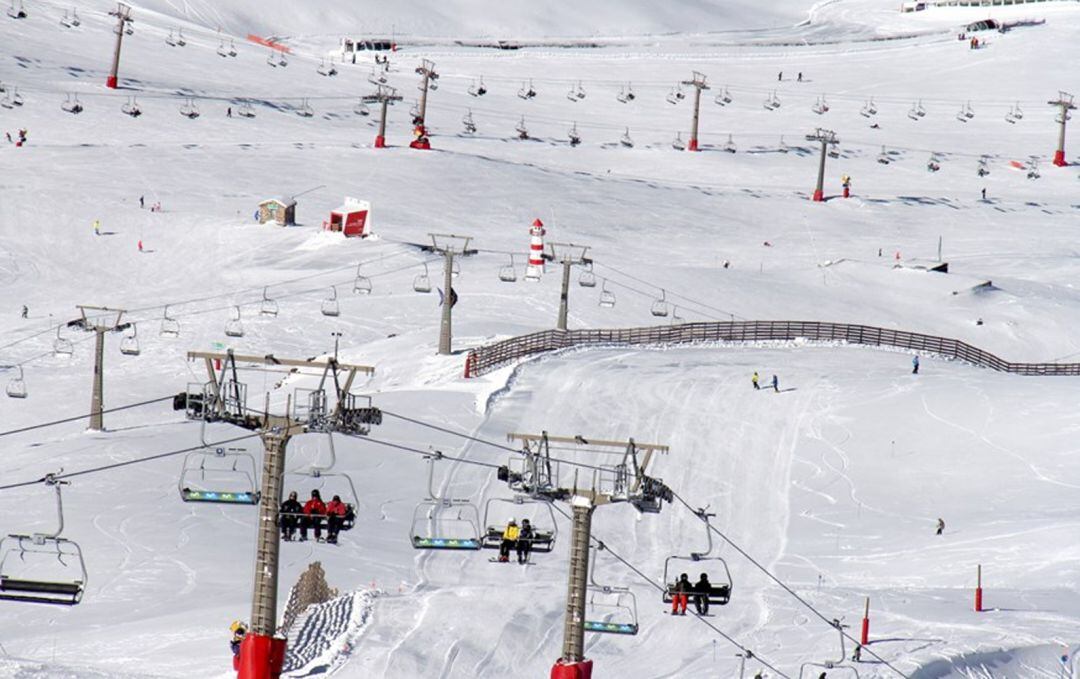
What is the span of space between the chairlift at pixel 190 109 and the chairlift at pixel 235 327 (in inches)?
1102

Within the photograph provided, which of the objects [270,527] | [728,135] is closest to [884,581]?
[270,527]

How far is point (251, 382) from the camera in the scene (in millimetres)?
64312

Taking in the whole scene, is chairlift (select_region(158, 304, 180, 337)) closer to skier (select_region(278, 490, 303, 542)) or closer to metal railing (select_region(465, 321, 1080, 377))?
metal railing (select_region(465, 321, 1080, 377))

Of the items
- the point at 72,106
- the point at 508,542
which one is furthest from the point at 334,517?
the point at 72,106

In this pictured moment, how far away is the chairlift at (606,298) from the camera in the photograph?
7275 centimetres

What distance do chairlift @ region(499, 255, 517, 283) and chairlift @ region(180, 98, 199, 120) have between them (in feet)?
79.5

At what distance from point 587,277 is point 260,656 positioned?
5296 cm

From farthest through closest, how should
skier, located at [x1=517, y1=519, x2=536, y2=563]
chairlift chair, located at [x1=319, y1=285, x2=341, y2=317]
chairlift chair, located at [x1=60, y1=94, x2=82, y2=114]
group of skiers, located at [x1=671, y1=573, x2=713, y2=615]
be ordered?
chairlift chair, located at [x1=60, y1=94, x2=82, y2=114] → chairlift chair, located at [x1=319, y1=285, x2=341, y2=317] → group of skiers, located at [x1=671, y1=573, x2=713, y2=615] → skier, located at [x1=517, y1=519, x2=536, y2=563]

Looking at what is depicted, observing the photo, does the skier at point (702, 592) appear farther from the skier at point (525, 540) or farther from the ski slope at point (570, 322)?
the ski slope at point (570, 322)

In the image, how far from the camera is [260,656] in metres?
24.3

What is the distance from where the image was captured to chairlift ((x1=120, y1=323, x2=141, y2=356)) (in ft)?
201

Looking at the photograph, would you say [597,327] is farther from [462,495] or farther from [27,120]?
[27,120]

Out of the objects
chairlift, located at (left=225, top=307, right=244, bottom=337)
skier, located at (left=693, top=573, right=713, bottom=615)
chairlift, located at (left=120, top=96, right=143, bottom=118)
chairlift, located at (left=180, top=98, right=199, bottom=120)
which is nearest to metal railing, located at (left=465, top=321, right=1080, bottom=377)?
chairlift, located at (left=225, top=307, right=244, bottom=337)

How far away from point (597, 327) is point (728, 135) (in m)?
42.6
